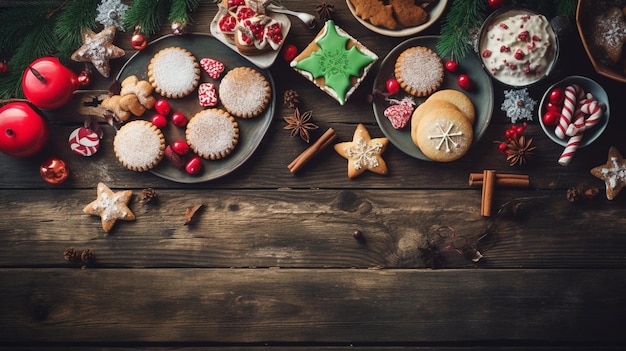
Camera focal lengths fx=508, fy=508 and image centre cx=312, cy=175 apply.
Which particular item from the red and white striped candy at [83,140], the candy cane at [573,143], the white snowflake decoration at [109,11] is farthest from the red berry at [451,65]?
the red and white striped candy at [83,140]

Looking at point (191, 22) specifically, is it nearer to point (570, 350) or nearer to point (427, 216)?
point (427, 216)

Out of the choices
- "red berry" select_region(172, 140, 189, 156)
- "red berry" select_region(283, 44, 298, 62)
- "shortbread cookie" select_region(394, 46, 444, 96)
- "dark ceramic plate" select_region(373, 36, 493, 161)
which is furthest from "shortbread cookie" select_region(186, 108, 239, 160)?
"shortbread cookie" select_region(394, 46, 444, 96)

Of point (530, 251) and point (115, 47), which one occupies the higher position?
point (115, 47)

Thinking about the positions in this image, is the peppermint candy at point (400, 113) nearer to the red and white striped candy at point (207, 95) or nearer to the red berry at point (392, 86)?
the red berry at point (392, 86)

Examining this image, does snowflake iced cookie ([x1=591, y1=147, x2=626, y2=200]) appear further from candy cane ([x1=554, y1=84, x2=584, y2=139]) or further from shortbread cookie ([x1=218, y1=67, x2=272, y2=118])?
shortbread cookie ([x1=218, y1=67, x2=272, y2=118])

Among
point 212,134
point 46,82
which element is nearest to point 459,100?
point 212,134

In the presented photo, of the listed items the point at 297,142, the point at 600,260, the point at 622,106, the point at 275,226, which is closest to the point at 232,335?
the point at 275,226

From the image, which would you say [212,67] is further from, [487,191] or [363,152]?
[487,191]
